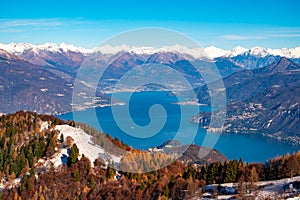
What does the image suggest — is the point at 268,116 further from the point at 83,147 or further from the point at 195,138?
the point at 83,147

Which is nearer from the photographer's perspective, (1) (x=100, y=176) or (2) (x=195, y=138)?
(1) (x=100, y=176)

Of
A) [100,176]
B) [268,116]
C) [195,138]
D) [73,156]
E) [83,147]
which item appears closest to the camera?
[100,176]

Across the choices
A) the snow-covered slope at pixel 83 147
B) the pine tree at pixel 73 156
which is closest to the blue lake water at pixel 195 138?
the snow-covered slope at pixel 83 147

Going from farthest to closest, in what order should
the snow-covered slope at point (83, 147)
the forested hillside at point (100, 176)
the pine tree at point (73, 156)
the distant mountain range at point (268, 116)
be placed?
the distant mountain range at point (268, 116) → the snow-covered slope at point (83, 147) → the pine tree at point (73, 156) → the forested hillside at point (100, 176)

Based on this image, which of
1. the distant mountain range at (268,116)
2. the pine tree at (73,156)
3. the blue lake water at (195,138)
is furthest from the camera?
the distant mountain range at (268,116)

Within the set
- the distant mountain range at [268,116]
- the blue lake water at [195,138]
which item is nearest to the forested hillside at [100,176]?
the blue lake water at [195,138]

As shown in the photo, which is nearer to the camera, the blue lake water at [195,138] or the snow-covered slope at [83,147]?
the snow-covered slope at [83,147]

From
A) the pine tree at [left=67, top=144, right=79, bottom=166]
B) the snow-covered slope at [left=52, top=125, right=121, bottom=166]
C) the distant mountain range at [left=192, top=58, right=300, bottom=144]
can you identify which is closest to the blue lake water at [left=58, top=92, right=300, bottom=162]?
the distant mountain range at [left=192, top=58, right=300, bottom=144]

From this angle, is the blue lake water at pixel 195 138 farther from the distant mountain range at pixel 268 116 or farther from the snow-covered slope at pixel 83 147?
the snow-covered slope at pixel 83 147

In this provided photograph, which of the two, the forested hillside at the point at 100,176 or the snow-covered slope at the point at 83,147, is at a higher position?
the snow-covered slope at the point at 83,147

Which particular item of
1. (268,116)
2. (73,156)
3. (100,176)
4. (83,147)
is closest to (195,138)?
(268,116)

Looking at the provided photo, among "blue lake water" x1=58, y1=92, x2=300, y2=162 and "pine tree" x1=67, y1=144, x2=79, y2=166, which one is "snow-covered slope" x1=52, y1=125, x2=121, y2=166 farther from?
"blue lake water" x1=58, y1=92, x2=300, y2=162
